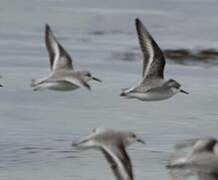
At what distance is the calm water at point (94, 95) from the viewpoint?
13.7 m

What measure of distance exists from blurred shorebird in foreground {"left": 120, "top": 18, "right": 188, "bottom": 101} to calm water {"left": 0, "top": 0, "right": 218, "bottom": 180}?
3.05 ft

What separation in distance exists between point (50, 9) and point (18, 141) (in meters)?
12.7

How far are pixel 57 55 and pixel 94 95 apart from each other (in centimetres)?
446

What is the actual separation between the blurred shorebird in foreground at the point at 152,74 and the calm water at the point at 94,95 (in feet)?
3.05

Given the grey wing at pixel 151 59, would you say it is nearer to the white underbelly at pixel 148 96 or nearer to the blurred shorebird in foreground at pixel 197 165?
the white underbelly at pixel 148 96

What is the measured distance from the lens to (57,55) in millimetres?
12914

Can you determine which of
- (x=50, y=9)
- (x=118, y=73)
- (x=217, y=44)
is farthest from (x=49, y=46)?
(x=50, y=9)

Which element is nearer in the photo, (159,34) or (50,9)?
(159,34)

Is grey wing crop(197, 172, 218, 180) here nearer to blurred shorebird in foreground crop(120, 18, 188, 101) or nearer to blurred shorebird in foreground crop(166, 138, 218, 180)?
blurred shorebird in foreground crop(166, 138, 218, 180)

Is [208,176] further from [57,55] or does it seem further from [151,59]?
[57,55]

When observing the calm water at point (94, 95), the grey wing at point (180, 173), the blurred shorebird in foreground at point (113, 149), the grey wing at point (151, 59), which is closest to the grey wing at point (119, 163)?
the blurred shorebird in foreground at point (113, 149)

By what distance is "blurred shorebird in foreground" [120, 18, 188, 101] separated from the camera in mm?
12406

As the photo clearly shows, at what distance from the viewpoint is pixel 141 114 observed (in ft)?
53.6

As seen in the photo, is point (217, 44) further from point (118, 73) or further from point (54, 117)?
point (54, 117)
